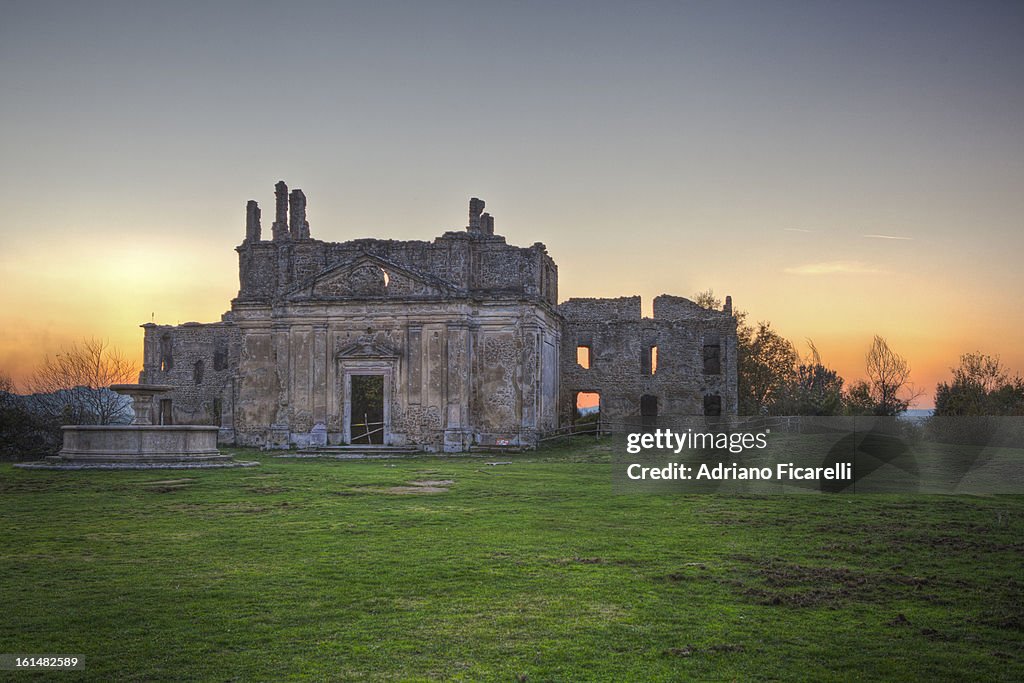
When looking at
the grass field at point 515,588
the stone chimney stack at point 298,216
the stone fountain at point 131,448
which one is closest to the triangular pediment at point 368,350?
the stone chimney stack at point 298,216

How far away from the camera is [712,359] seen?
4253cm

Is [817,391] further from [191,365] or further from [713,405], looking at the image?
[191,365]

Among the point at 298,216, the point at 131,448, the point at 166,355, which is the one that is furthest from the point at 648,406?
the point at 166,355

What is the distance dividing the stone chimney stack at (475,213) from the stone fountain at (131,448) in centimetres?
1466

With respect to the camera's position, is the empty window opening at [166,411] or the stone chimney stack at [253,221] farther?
the empty window opening at [166,411]

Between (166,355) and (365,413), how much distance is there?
20969 mm

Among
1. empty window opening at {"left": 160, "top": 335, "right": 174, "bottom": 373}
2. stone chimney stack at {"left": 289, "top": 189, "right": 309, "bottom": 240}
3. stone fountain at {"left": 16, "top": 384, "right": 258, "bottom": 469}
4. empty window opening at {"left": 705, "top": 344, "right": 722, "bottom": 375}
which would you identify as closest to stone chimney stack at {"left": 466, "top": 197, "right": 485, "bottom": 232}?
stone chimney stack at {"left": 289, "top": 189, "right": 309, "bottom": 240}

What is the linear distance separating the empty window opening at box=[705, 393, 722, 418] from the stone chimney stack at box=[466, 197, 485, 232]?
15.1m

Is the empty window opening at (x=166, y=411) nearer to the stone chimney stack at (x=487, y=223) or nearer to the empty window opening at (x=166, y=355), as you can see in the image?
the empty window opening at (x=166, y=355)

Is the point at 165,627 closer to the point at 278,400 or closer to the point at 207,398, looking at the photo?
the point at 278,400

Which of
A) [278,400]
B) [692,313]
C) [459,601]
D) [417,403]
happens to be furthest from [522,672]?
[692,313]

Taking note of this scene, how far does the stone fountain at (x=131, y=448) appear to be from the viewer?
21859mm

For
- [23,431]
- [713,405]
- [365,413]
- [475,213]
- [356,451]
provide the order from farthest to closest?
1. [713,405]
2. [475,213]
3. [365,413]
4. [356,451]
5. [23,431]

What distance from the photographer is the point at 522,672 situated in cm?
658
